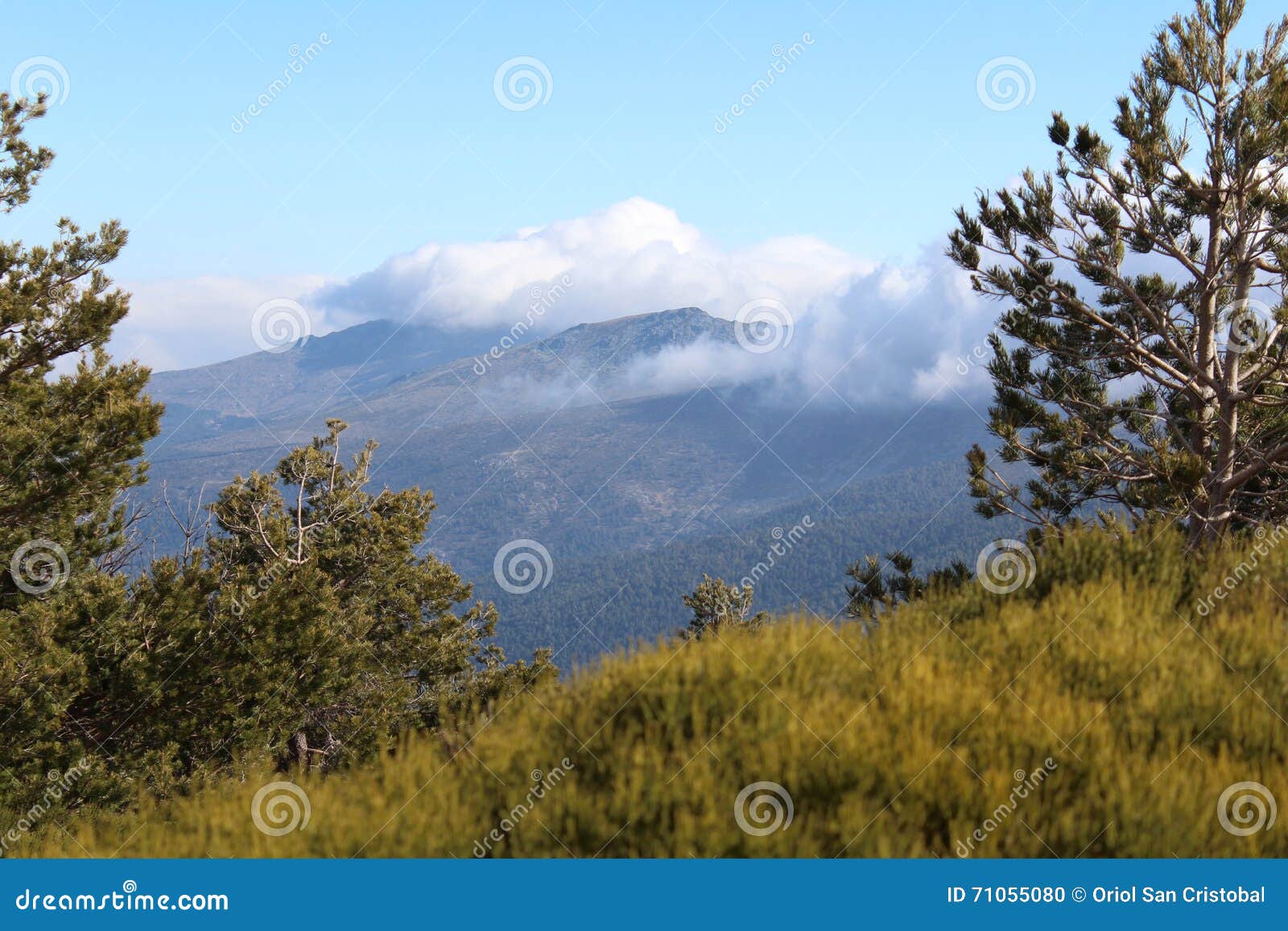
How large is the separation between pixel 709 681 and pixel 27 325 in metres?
18.1

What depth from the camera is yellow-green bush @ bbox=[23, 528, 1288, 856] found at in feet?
12.6

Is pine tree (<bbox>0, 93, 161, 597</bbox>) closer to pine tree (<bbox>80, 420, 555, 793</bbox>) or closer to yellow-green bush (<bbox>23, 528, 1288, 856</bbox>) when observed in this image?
pine tree (<bbox>80, 420, 555, 793</bbox>)

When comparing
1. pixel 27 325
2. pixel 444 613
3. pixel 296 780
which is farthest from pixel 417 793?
pixel 444 613

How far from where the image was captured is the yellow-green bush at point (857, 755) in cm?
386

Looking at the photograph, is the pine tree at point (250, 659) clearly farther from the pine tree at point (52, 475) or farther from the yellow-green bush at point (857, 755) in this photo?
the yellow-green bush at point (857, 755)

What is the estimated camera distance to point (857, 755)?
4.20 meters

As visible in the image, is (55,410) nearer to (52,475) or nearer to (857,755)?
→ (52,475)

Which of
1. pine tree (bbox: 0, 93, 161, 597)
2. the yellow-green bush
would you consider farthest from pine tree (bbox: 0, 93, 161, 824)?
the yellow-green bush

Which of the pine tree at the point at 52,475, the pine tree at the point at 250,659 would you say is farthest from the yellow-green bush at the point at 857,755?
the pine tree at the point at 52,475

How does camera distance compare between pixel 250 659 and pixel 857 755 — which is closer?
pixel 857 755

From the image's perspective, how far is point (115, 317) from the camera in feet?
59.1

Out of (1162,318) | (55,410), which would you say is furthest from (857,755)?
(55,410)

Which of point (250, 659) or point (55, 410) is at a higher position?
point (55, 410)

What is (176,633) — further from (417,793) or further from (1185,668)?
(1185,668)
